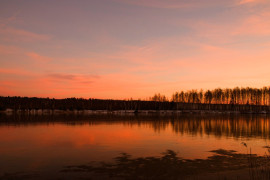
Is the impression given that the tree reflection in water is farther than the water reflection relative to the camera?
No

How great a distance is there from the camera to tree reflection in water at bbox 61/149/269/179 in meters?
Result: 16.7

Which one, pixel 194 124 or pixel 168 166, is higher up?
pixel 168 166

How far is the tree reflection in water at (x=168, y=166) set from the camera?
54.6 feet

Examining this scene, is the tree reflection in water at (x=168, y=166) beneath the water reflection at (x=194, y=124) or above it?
above

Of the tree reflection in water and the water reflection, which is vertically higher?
the tree reflection in water

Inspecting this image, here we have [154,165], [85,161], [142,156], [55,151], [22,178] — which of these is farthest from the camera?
[55,151]

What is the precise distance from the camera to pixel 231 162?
797 inches

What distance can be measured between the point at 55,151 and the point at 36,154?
205 cm

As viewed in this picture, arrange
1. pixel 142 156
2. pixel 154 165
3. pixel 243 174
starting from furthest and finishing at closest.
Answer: pixel 142 156 → pixel 154 165 → pixel 243 174

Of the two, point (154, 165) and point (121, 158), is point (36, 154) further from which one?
point (154, 165)

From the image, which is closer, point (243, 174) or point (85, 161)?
point (243, 174)

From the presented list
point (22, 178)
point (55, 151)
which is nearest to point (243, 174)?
point (22, 178)

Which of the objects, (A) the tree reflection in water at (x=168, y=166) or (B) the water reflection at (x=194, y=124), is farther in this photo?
(B) the water reflection at (x=194, y=124)

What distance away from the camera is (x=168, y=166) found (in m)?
18.9
